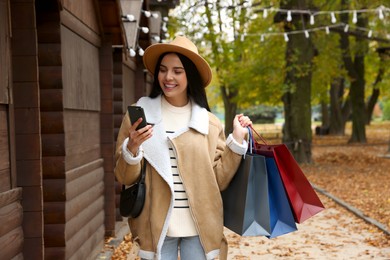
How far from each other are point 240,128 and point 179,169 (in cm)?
43

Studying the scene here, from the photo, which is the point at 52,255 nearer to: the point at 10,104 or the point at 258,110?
the point at 10,104

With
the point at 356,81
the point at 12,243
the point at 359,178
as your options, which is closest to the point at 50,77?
the point at 12,243

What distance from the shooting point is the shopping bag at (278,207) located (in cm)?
363

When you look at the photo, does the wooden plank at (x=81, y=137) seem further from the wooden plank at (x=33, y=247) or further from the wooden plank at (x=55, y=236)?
the wooden plank at (x=33, y=247)

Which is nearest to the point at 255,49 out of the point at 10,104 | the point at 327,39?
the point at 327,39

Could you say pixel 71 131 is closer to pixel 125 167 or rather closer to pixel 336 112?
pixel 125 167

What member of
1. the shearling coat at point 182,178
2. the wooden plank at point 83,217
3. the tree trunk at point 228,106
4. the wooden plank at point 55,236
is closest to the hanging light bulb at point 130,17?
the wooden plank at point 83,217

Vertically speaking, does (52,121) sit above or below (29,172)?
above

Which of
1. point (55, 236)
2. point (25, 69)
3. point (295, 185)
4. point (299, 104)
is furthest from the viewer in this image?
point (299, 104)

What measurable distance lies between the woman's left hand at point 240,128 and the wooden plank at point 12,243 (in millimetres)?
1634

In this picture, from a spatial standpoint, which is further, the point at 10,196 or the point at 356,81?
the point at 356,81

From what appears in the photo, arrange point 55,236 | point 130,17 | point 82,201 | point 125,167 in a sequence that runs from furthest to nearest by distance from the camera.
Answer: point 130,17 → point 82,201 → point 55,236 → point 125,167

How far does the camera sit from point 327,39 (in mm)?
25203

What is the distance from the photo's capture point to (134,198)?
3516 millimetres
